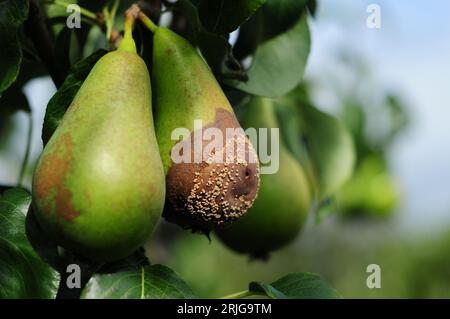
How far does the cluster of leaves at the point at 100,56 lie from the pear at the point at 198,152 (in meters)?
0.09

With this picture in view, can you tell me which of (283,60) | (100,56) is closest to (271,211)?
(283,60)

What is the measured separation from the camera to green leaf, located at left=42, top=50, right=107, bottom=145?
973 mm

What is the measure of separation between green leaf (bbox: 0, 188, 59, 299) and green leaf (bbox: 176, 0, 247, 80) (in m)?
0.37

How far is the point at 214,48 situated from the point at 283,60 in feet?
0.77

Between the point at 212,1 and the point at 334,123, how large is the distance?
651 mm

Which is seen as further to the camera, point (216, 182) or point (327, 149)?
point (327, 149)

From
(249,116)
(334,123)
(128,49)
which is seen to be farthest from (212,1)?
(334,123)

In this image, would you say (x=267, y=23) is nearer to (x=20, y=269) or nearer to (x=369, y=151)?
(x=20, y=269)

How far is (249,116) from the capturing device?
4.72 feet

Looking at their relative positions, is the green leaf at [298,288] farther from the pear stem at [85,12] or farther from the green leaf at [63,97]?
the pear stem at [85,12]

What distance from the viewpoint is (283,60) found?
4.17 ft

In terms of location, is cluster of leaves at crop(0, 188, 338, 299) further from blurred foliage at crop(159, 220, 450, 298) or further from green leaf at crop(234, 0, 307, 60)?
blurred foliage at crop(159, 220, 450, 298)
